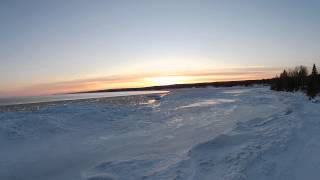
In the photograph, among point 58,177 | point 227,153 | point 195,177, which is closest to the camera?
point 195,177

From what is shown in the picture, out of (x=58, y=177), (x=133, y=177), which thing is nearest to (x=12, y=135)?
(x=58, y=177)

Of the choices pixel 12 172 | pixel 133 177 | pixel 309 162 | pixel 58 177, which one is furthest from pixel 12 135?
pixel 309 162

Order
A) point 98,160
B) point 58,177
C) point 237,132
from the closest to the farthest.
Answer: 1. point 58,177
2. point 98,160
3. point 237,132

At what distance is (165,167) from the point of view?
9.30m

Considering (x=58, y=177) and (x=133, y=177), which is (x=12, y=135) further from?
(x=133, y=177)

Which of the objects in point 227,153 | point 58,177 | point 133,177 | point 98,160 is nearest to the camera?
point 133,177

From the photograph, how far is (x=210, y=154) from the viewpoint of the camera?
1019cm

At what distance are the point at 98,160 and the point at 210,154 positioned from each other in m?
3.85

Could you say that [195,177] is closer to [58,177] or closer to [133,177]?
[133,177]

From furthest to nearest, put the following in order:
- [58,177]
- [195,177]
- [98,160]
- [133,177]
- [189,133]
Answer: [189,133] < [98,160] < [58,177] < [133,177] < [195,177]

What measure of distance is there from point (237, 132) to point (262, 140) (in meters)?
2.22

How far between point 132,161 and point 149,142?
3.46 metres

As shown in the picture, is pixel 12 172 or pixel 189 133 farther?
pixel 189 133

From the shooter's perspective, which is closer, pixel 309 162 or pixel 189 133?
pixel 309 162
